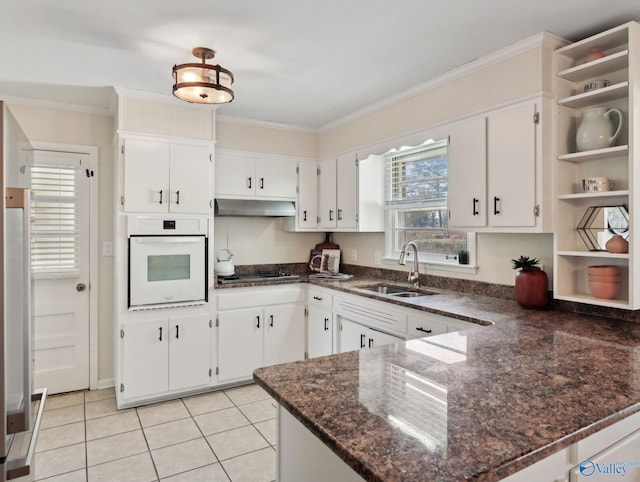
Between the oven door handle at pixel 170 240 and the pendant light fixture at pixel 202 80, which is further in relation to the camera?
the oven door handle at pixel 170 240

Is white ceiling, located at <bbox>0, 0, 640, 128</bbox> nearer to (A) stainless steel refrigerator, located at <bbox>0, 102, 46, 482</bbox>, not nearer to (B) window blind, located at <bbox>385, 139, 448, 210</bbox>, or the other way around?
(B) window blind, located at <bbox>385, 139, 448, 210</bbox>

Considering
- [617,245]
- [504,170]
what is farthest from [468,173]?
[617,245]

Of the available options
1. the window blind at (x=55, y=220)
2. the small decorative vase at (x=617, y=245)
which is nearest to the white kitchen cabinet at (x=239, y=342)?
the window blind at (x=55, y=220)

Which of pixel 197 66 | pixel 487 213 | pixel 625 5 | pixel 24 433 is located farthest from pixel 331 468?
pixel 625 5

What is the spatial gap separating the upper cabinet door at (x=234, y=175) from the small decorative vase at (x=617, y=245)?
9.37 ft

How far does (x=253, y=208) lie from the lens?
3834mm

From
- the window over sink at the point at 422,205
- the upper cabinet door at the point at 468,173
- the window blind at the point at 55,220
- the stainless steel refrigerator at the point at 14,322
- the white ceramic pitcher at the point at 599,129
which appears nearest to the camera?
the stainless steel refrigerator at the point at 14,322

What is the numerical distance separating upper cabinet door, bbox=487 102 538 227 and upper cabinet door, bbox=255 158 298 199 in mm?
2080

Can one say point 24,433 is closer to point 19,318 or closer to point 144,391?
point 19,318

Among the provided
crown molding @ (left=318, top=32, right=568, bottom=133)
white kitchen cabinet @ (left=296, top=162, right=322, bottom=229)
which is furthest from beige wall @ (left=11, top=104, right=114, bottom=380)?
crown molding @ (left=318, top=32, right=568, bottom=133)

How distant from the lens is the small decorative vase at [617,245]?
80.4 inches

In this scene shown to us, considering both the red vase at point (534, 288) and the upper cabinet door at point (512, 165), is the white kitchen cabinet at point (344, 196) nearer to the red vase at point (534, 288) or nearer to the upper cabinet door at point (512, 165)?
the upper cabinet door at point (512, 165)

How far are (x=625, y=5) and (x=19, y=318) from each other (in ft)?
9.49

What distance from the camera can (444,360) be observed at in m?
1.50
